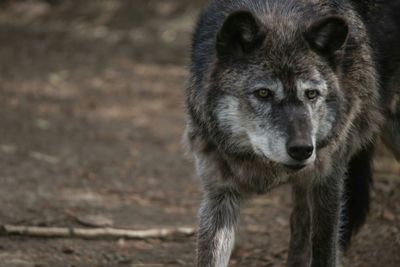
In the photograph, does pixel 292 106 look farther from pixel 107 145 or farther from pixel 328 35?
pixel 107 145

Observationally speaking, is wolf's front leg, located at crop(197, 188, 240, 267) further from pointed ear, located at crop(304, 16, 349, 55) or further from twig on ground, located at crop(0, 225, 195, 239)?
twig on ground, located at crop(0, 225, 195, 239)

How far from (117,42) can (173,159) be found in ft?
21.6

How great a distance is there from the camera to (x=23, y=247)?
6.39 metres

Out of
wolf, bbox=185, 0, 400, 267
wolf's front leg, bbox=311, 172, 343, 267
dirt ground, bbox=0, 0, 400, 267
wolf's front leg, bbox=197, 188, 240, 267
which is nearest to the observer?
wolf, bbox=185, 0, 400, 267

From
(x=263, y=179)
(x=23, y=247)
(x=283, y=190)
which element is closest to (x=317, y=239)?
(x=263, y=179)

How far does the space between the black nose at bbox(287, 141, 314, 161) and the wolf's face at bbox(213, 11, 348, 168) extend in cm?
3

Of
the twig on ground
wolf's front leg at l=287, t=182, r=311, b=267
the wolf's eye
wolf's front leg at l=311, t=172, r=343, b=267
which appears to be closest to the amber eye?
the wolf's eye

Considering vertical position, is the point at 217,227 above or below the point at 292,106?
below

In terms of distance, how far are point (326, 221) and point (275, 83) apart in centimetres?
129

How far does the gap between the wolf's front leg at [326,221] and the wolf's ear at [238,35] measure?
1.18 metres

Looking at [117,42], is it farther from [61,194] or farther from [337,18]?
[337,18]

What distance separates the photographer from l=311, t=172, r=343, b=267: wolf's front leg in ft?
18.4

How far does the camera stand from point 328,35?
4.96 meters

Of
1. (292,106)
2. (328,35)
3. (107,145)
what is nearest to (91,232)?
(292,106)
